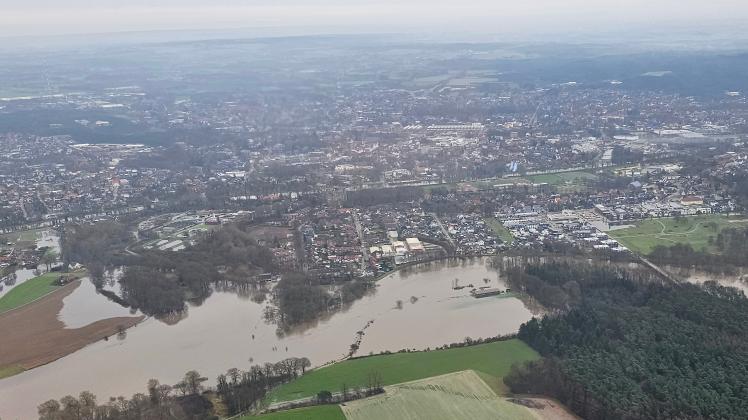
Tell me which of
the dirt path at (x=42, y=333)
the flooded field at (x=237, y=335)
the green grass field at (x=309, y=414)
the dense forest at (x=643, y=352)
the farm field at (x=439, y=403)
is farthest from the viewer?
the dirt path at (x=42, y=333)

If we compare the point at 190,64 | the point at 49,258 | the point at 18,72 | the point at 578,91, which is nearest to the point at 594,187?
the point at 49,258

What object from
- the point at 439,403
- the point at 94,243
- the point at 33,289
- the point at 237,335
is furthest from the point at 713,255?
the point at 33,289

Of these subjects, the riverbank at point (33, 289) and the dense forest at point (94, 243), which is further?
the dense forest at point (94, 243)

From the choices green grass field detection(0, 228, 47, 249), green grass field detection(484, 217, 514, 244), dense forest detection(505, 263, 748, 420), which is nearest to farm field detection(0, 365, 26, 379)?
green grass field detection(0, 228, 47, 249)

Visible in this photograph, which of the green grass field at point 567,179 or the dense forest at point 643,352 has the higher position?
the dense forest at point 643,352

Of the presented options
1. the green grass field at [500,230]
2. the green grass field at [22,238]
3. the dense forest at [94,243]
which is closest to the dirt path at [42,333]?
the dense forest at [94,243]

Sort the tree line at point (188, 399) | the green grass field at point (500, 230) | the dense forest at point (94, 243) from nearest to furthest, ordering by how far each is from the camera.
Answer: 1. the tree line at point (188, 399)
2. the dense forest at point (94, 243)
3. the green grass field at point (500, 230)

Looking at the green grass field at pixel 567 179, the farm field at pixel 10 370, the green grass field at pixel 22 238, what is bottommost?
the green grass field at pixel 567 179

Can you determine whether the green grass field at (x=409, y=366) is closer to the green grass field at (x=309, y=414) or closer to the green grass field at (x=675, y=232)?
the green grass field at (x=309, y=414)

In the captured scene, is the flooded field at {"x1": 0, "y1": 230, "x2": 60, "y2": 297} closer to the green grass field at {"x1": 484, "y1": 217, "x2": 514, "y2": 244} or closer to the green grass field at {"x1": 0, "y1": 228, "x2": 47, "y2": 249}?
the green grass field at {"x1": 0, "y1": 228, "x2": 47, "y2": 249}
